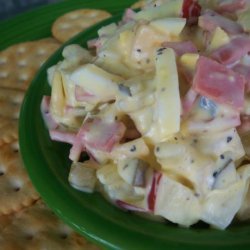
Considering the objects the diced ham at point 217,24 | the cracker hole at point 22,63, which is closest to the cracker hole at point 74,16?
the cracker hole at point 22,63

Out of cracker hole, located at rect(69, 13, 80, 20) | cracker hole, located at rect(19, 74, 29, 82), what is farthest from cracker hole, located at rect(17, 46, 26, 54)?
cracker hole, located at rect(69, 13, 80, 20)

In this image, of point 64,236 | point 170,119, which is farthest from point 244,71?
point 64,236

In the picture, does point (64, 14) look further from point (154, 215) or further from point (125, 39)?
point (154, 215)

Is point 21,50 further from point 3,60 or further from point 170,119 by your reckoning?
point 170,119

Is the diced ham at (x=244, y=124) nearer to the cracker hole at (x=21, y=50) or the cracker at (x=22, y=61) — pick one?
the cracker at (x=22, y=61)

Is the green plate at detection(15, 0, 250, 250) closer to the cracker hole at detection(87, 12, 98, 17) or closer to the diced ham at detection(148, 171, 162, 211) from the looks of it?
the diced ham at detection(148, 171, 162, 211)
